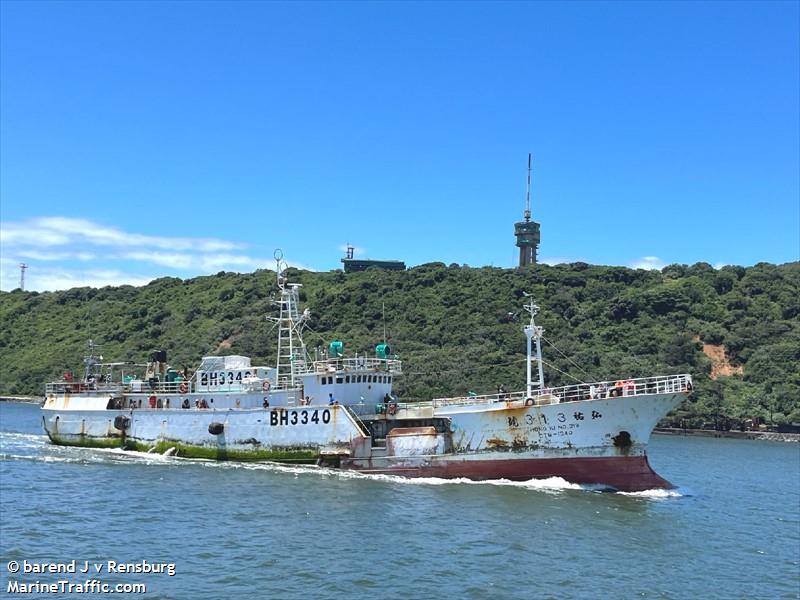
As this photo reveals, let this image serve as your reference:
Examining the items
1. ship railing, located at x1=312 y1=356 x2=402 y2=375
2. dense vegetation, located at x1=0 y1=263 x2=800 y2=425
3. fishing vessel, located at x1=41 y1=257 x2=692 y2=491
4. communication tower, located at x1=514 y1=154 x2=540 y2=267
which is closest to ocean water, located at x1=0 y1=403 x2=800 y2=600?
fishing vessel, located at x1=41 y1=257 x2=692 y2=491

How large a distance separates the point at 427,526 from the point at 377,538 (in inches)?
101

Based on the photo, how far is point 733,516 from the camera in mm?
35406

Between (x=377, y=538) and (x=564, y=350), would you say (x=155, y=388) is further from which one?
(x=564, y=350)

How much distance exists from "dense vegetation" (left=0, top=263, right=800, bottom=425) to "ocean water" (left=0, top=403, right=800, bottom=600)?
52104mm

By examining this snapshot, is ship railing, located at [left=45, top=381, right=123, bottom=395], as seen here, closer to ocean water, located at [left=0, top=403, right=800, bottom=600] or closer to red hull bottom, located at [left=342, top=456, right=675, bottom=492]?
ocean water, located at [left=0, top=403, right=800, bottom=600]

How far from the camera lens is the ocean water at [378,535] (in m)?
22.9

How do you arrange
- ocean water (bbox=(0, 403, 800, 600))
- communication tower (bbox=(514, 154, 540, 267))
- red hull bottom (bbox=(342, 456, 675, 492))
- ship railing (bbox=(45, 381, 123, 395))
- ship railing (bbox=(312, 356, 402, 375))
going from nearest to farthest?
ocean water (bbox=(0, 403, 800, 600))
red hull bottom (bbox=(342, 456, 675, 492))
ship railing (bbox=(312, 356, 402, 375))
ship railing (bbox=(45, 381, 123, 395))
communication tower (bbox=(514, 154, 540, 267))

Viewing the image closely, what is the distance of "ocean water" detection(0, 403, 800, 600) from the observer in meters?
22.9

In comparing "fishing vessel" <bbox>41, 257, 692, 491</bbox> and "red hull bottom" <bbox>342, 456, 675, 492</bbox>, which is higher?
"fishing vessel" <bbox>41, 257, 692, 491</bbox>

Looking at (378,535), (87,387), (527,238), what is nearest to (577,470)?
(378,535)

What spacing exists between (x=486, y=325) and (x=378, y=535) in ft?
271

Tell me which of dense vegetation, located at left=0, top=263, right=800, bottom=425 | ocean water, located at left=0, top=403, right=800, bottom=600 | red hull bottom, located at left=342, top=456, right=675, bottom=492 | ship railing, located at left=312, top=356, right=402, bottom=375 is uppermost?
dense vegetation, located at left=0, top=263, right=800, bottom=425

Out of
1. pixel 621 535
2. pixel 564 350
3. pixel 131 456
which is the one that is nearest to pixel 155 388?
pixel 131 456

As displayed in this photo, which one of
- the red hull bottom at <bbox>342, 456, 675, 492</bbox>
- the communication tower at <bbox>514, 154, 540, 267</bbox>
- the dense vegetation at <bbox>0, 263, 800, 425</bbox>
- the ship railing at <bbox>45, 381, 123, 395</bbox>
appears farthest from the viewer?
the communication tower at <bbox>514, 154, 540, 267</bbox>
